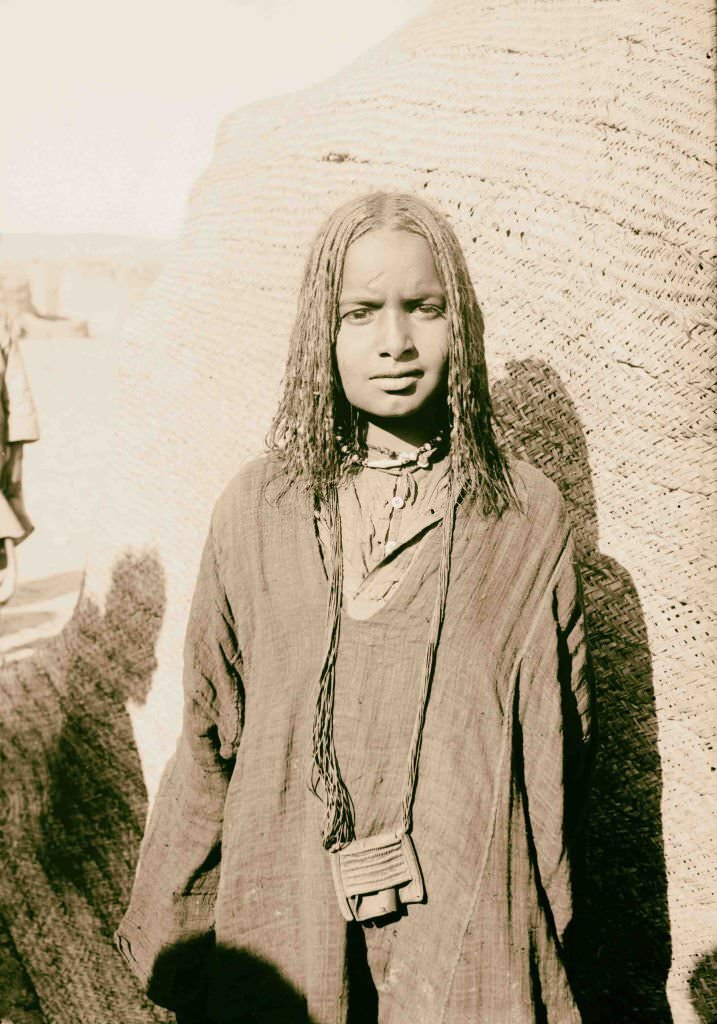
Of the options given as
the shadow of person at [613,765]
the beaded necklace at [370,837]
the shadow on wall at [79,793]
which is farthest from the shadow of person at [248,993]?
the shadow on wall at [79,793]

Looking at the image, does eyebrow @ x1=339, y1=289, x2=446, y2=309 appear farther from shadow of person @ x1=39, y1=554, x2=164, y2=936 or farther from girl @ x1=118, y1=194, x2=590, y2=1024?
shadow of person @ x1=39, y1=554, x2=164, y2=936

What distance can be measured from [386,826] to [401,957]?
0.18 metres

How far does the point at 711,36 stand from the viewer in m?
2.04

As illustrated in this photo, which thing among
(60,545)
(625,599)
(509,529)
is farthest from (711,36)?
(60,545)

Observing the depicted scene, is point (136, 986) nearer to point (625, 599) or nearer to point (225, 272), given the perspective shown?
point (625, 599)

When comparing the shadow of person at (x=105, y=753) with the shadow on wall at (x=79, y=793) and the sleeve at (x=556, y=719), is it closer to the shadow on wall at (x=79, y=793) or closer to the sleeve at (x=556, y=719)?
the shadow on wall at (x=79, y=793)

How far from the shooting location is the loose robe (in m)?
1.35

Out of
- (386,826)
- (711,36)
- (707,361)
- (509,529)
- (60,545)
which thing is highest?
(711,36)

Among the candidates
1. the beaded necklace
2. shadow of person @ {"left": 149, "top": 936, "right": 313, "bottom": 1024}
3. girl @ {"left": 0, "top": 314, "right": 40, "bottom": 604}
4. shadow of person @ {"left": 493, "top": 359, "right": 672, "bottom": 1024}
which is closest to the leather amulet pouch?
the beaded necklace

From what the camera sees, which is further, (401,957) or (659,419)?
(659,419)

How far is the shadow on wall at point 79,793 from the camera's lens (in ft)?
8.44

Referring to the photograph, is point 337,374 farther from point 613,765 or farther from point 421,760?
point 613,765

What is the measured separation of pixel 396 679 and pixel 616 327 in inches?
40.3

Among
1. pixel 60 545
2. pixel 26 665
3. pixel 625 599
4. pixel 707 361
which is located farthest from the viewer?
pixel 60 545
